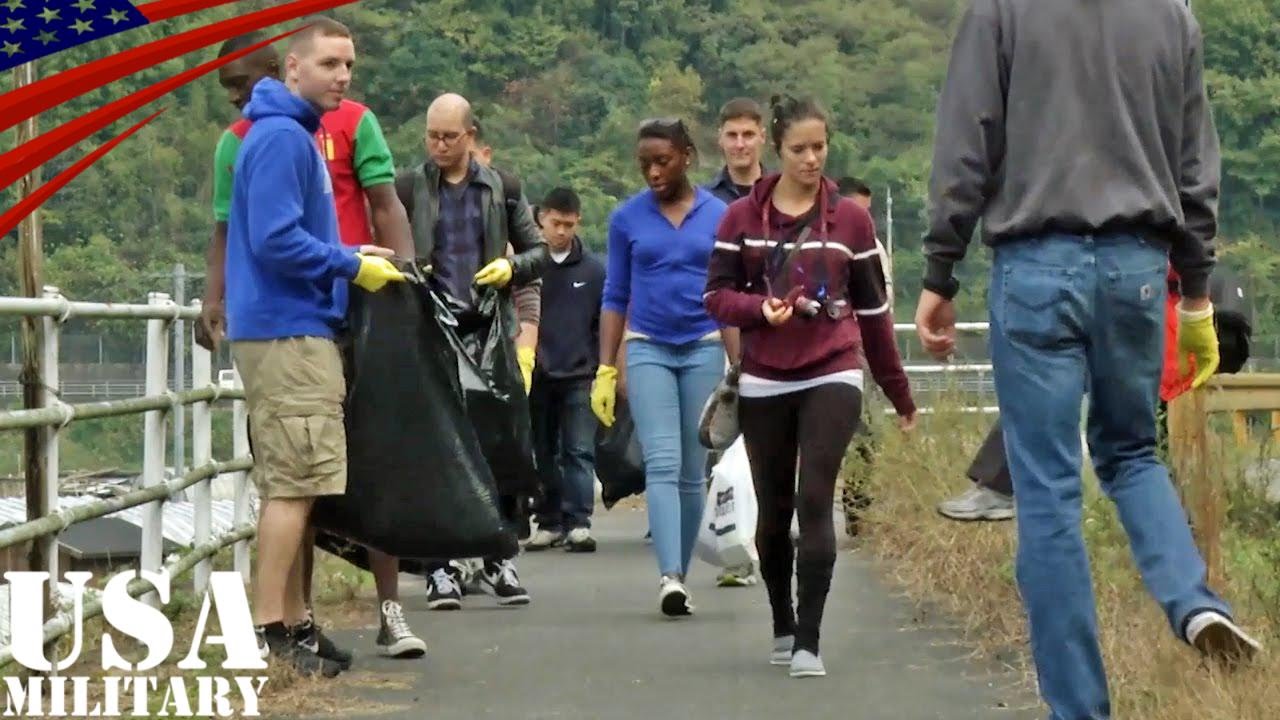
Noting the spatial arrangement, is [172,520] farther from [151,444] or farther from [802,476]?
[802,476]

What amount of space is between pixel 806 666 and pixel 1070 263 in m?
2.63

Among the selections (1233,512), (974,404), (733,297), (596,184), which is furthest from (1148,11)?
(596,184)

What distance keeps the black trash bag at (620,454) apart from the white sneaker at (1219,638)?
27.4ft

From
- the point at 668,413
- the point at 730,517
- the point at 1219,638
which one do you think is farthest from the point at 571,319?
the point at 1219,638

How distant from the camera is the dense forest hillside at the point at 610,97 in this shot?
101m

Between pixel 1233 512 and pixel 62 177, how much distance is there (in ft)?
18.9

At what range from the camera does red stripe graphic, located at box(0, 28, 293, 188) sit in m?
6.04

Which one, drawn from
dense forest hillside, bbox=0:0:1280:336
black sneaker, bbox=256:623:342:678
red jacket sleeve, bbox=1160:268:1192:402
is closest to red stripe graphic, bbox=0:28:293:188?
black sneaker, bbox=256:623:342:678

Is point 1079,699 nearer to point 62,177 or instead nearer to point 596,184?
point 62,177

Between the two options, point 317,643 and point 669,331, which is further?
point 669,331

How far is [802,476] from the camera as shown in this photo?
27.5 ft

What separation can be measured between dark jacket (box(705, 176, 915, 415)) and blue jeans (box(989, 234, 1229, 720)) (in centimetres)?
234

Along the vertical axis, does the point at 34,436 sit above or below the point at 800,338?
Answer: below

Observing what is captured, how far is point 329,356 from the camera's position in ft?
26.6
